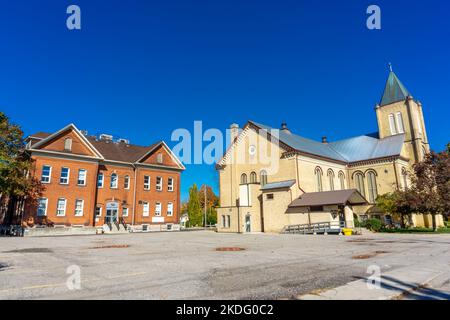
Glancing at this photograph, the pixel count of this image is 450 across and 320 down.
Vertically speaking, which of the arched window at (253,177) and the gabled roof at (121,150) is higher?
the gabled roof at (121,150)

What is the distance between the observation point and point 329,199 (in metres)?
32.3

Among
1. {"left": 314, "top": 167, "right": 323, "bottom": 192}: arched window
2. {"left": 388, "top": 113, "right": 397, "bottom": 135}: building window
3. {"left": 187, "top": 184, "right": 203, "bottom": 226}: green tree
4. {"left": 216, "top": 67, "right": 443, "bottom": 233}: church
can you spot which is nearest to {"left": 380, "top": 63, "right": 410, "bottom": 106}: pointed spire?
{"left": 216, "top": 67, "right": 443, "bottom": 233}: church

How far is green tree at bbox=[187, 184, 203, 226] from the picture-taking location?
62.1m

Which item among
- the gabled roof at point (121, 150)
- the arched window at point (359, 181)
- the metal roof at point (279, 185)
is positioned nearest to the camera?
the metal roof at point (279, 185)

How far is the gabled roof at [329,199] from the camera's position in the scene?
3139 centimetres

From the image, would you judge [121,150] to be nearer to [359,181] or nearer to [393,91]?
[359,181]

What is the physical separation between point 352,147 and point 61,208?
144 feet

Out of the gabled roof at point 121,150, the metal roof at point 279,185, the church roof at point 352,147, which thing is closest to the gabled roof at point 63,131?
the gabled roof at point 121,150

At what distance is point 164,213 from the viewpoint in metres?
42.8

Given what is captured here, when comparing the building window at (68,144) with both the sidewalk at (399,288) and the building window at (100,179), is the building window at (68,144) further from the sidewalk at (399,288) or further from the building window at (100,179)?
the sidewalk at (399,288)

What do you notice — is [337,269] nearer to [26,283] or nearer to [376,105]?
[26,283]

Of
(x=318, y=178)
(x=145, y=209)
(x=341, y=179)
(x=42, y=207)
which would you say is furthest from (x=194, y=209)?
(x=42, y=207)

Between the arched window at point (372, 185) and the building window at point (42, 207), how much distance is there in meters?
42.0

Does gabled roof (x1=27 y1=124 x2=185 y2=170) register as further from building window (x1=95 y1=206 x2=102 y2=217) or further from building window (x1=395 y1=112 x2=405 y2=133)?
building window (x1=395 y1=112 x2=405 y2=133)
